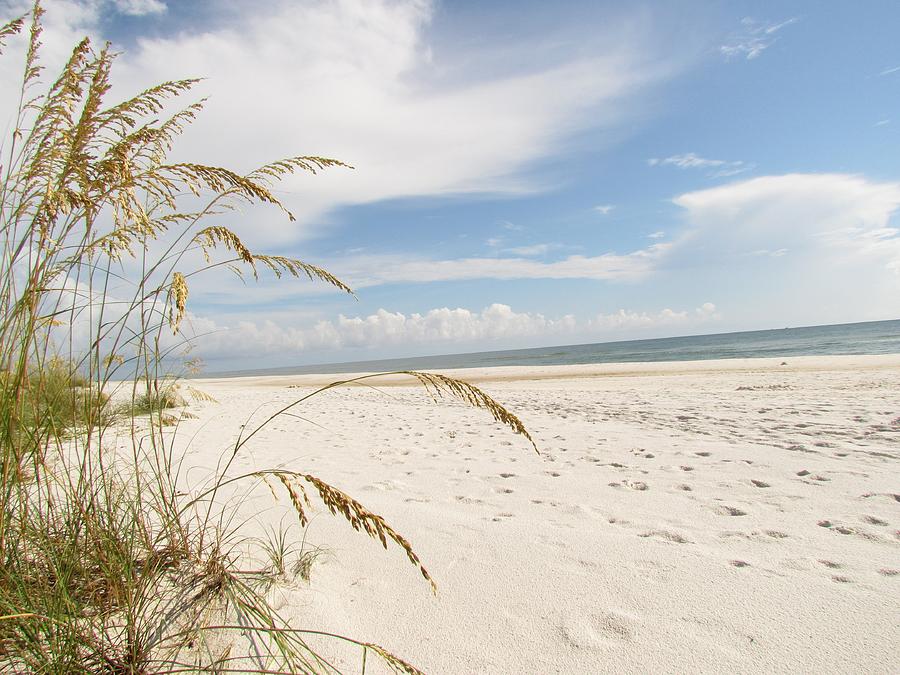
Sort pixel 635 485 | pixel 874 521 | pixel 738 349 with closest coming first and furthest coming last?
pixel 874 521 < pixel 635 485 < pixel 738 349

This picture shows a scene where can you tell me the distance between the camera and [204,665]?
158 cm

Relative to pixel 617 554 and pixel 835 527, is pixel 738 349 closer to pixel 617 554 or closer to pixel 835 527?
pixel 835 527

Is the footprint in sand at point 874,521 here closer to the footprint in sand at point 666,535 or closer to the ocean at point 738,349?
the footprint in sand at point 666,535

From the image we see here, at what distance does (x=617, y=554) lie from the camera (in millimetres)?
2531

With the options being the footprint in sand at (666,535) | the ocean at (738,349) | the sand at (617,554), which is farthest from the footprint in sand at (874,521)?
the ocean at (738,349)

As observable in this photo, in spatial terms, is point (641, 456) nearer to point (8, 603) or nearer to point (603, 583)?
point (603, 583)

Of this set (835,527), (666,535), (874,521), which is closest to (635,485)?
(666,535)

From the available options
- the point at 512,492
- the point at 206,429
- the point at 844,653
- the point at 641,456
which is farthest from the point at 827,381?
the point at 206,429

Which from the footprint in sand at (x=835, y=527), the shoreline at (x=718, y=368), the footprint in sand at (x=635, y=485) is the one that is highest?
the footprint in sand at (x=835, y=527)

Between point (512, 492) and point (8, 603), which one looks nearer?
point (8, 603)

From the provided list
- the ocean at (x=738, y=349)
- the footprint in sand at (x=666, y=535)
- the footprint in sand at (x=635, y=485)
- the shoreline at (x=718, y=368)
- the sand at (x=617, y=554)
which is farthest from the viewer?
the ocean at (x=738, y=349)

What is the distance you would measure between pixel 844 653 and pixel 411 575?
173 cm

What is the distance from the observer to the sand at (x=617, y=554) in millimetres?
1783

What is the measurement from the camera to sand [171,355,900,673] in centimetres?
178
